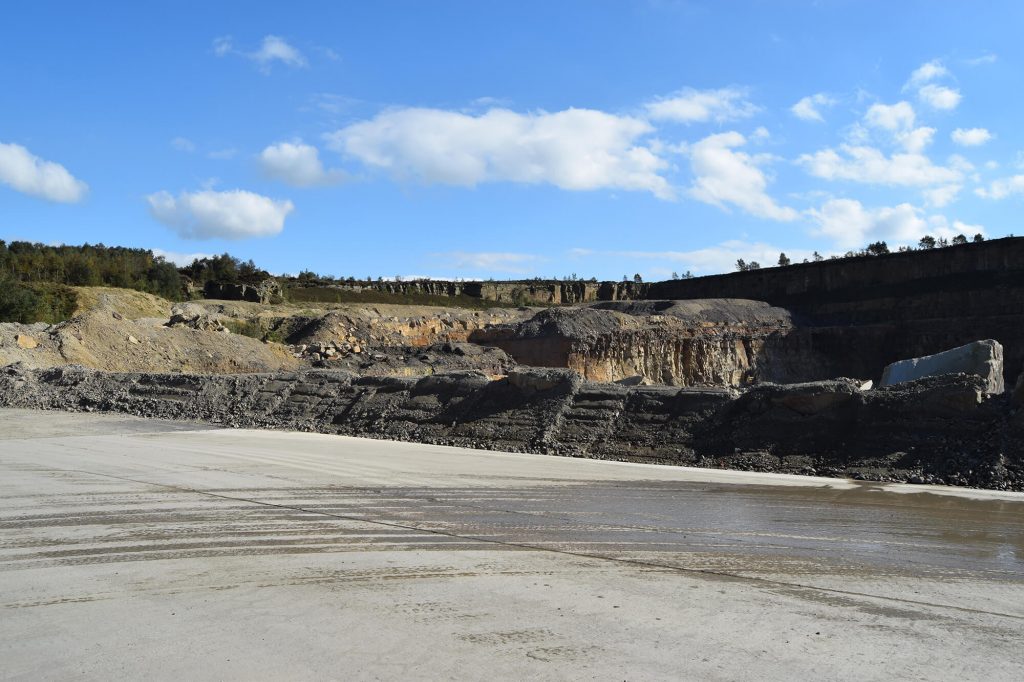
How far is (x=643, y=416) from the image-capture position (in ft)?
45.1

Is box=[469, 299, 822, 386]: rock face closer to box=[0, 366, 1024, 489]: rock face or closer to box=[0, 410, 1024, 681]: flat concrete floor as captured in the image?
box=[0, 366, 1024, 489]: rock face

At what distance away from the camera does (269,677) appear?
12.4 ft

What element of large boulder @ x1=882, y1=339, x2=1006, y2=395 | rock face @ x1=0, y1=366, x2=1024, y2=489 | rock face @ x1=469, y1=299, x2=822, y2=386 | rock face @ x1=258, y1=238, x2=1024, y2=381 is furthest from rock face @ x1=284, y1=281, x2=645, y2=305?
large boulder @ x1=882, y1=339, x2=1006, y2=395

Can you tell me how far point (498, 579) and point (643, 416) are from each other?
8610 mm

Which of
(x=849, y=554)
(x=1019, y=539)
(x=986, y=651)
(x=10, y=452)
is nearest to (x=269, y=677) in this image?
(x=986, y=651)

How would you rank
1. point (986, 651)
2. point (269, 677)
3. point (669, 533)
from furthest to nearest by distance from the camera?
point (669, 533) → point (986, 651) → point (269, 677)

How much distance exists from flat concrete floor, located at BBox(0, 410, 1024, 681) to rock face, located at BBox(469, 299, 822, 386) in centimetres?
2343

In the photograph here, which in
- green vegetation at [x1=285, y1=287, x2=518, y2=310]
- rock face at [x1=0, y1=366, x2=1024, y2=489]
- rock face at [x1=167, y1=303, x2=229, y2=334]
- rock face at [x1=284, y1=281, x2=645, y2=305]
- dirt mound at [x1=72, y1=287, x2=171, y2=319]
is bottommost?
rock face at [x1=0, y1=366, x2=1024, y2=489]

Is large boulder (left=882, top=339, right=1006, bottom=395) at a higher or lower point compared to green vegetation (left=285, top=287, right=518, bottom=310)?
lower

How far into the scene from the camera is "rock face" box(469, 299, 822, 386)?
34.1 meters

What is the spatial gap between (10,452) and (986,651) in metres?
13.4

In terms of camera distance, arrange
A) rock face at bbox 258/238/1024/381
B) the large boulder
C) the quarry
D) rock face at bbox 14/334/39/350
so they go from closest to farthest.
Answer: the quarry
the large boulder
rock face at bbox 14/334/39/350
rock face at bbox 258/238/1024/381

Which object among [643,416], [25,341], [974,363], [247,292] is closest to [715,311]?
[247,292]

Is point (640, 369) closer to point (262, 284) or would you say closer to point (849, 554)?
point (262, 284)
